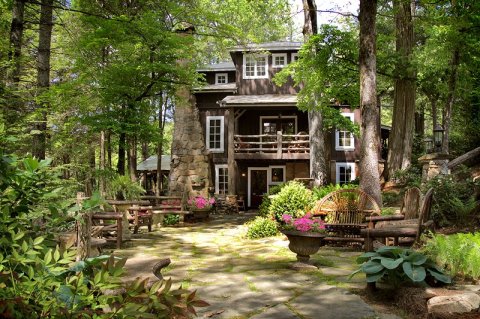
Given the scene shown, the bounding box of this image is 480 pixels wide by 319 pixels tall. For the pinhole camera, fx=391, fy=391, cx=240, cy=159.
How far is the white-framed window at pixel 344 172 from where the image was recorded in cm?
2119

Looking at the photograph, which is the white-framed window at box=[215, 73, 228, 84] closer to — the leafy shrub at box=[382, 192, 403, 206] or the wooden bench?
the leafy shrub at box=[382, 192, 403, 206]

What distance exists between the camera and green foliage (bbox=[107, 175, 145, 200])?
1179 centimetres

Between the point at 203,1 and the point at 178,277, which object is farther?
the point at 203,1

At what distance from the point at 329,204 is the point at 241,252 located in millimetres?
2504

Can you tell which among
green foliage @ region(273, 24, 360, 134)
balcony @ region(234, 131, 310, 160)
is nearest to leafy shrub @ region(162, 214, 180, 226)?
balcony @ region(234, 131, 310, 160)

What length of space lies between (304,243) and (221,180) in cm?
1566

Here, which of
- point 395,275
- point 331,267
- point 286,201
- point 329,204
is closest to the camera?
point 395,275

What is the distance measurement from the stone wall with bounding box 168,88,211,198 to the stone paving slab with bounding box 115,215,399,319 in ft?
23.0

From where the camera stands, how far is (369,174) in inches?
384

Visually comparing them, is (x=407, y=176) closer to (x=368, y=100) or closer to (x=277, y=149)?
(x=368, y=100)

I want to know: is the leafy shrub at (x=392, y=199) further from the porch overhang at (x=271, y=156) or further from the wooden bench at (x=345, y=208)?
the porch overhang at (x=271, y=156)

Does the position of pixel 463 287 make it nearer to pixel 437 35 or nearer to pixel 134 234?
pixel 134 234

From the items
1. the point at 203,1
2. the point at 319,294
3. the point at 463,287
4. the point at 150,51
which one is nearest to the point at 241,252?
the point at 319,294

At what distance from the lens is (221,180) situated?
21.8m
